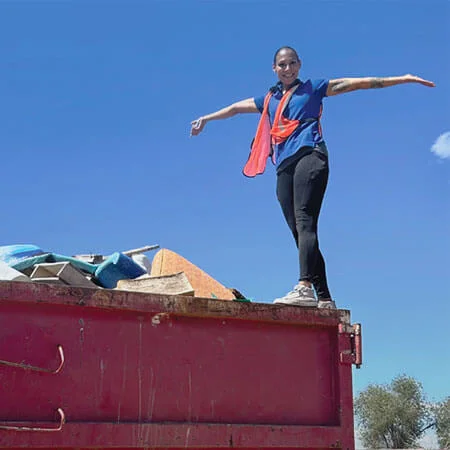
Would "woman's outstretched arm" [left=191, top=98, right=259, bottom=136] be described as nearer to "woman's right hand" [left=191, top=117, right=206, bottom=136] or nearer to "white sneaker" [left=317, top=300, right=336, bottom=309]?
"woman's right hand" [left=191, top=117, right=206, bottom=136]

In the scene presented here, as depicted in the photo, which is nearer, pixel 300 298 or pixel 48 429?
pixel 48 429

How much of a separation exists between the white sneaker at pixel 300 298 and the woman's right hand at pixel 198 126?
1410 mm

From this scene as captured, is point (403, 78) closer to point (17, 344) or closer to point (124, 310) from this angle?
point (124, 310)

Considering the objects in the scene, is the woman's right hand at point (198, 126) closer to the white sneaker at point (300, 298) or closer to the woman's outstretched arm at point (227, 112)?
the woman's outstretched arm at point (227, 112)

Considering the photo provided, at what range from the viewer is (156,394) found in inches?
117

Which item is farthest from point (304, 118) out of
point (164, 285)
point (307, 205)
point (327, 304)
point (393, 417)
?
point (393, 417)

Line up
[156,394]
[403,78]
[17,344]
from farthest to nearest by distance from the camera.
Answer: [403,78], [156,394], [17,344]

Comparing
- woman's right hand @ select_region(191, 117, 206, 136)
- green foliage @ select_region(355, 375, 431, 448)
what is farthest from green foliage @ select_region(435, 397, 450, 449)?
woman's right hand @ select_region(191, 117, 206, 136)

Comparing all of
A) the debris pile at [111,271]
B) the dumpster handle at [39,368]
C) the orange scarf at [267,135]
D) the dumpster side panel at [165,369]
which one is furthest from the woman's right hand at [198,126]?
the dumpster handle at [39,368]

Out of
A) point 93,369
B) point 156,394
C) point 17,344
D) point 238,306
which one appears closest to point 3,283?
point 17,344

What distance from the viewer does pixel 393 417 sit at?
31125 millimetres

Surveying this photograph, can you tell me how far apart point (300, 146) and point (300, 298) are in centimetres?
92

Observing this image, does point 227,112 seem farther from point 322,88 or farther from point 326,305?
point 326,305

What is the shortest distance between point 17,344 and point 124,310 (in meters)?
0.43
